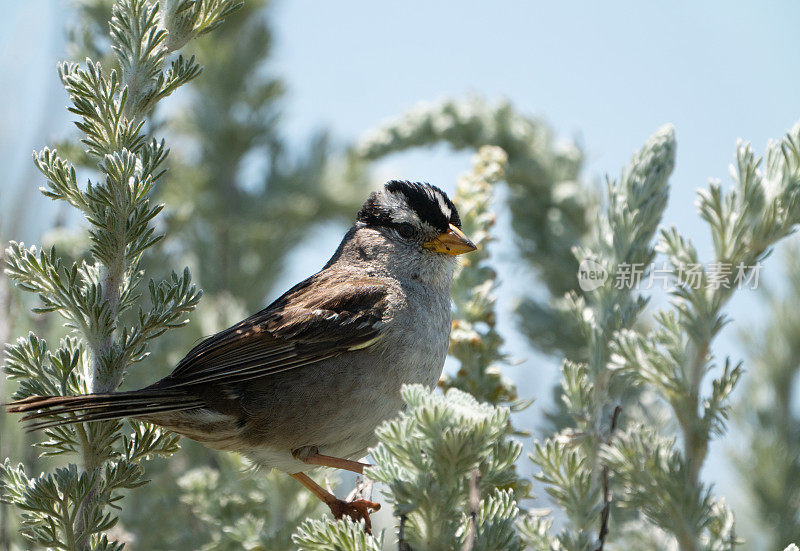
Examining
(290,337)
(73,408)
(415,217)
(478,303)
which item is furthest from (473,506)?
(415,217)

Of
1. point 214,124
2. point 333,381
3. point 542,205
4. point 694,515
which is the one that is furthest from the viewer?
point 214,124

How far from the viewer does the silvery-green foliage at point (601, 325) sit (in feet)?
5.57

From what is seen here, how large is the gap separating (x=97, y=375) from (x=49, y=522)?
327 millimetres

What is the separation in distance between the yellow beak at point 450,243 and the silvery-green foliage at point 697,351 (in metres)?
1.21

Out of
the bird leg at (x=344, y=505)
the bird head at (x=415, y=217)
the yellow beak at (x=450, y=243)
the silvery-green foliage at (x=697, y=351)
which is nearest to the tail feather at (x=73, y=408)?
→ the bird leg at (x=344, y=505)

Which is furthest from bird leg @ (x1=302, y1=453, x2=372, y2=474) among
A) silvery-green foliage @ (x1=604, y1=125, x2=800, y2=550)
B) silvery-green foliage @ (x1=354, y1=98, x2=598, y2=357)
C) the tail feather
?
silvery-green foliage @ (x1=604, y1=125, x2=800, y2=550)

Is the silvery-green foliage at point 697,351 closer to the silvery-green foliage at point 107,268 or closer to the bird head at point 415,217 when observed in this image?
the silvery-green foliage at point 107,268

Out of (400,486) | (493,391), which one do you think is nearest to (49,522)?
(400,486)

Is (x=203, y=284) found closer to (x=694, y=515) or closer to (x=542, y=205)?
(x=542, y=205)

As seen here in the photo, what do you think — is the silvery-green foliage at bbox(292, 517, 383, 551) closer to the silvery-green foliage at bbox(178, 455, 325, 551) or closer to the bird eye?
the silvery-green foliage at bbox(178, 455, 325, 551)

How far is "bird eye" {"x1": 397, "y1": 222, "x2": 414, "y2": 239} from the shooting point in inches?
142

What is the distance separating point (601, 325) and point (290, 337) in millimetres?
1321

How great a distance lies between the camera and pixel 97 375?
183 cm

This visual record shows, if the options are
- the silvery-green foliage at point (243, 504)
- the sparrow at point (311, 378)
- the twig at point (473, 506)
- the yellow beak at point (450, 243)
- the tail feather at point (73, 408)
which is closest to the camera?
the twig at point (473, 506)
